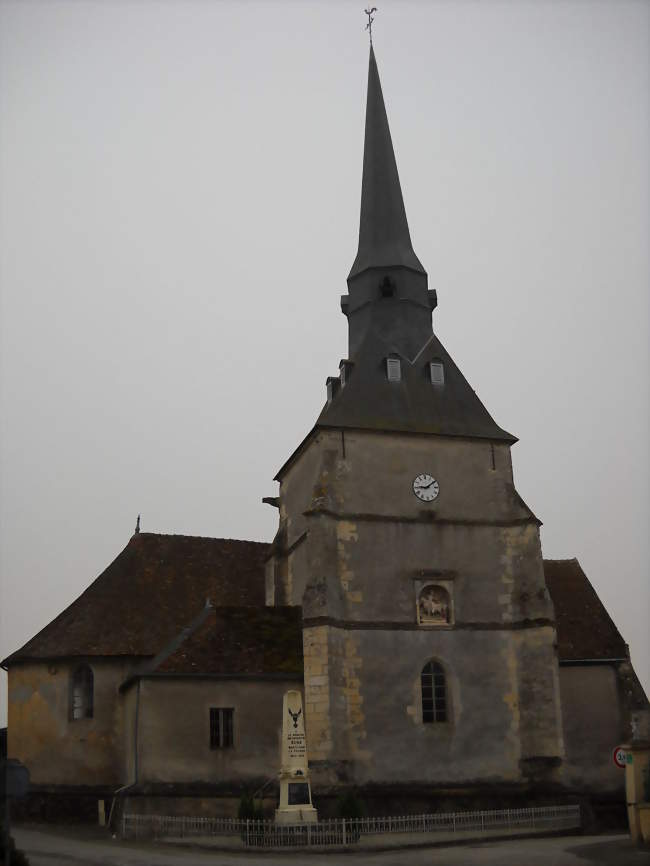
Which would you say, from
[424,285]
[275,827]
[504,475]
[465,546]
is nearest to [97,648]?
[275,827]

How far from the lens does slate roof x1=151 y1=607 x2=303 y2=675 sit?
28.0 meters

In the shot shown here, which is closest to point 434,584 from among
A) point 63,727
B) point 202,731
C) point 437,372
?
point 437,372

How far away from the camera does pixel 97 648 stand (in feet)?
101

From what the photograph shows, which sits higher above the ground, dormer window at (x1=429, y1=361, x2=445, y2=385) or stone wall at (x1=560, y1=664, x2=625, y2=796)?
dormer window at (x1=429, y1=361, x2=445, y2=385)

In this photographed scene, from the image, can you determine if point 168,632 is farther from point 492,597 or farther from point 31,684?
point 492,597

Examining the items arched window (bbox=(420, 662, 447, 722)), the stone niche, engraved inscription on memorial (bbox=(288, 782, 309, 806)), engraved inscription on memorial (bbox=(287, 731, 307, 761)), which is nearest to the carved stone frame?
the stone niche

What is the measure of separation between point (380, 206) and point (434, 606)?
1503cm

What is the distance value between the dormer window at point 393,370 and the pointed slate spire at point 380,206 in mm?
3900

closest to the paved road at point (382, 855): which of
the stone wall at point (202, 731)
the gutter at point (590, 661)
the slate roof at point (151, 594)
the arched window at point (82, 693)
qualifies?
the stone wall at point (202, 731)

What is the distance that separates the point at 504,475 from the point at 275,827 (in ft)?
44.8

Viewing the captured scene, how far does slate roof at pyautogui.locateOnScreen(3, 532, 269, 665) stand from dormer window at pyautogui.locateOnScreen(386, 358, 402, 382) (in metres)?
8.51

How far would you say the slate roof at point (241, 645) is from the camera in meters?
28.0

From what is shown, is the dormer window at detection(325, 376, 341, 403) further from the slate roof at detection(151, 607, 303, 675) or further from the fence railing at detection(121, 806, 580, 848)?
the fence railing at detection(121, 806, 580, 848)

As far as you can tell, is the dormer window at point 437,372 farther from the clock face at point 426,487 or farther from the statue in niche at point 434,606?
the statue in niche at point 434,606
